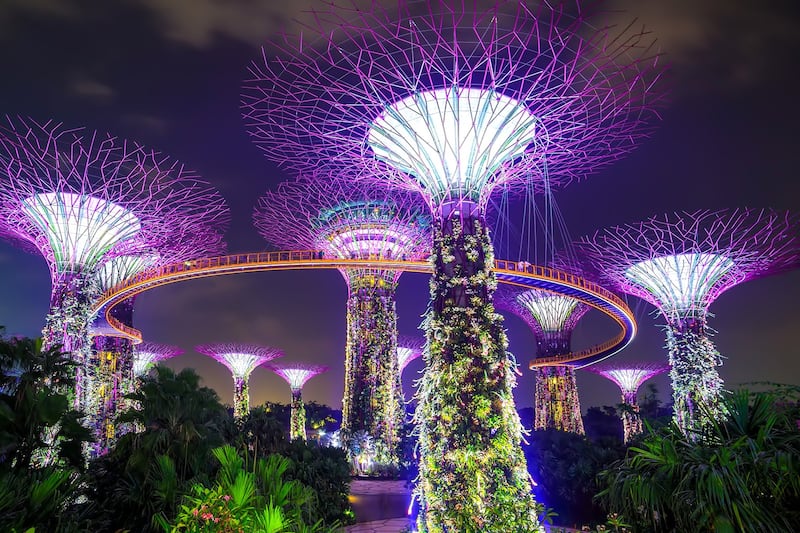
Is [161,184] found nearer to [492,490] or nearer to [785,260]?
[492,490]

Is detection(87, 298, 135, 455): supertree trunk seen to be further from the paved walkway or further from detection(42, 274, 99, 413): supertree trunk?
the paved walkway

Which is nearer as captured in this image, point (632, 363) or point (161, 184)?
point (161, 184)

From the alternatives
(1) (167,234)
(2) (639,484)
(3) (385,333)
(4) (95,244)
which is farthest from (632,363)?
(2) (639,484)

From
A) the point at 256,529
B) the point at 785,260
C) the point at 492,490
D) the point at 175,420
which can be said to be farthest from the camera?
the point at 785,260

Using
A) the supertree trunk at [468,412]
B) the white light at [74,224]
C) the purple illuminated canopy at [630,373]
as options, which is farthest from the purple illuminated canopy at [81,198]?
the purple illuminated canopy at [630,373]

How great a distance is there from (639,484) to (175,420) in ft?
31.9

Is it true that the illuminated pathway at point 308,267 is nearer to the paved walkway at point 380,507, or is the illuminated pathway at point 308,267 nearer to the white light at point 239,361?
the paved walkway at point 380,507

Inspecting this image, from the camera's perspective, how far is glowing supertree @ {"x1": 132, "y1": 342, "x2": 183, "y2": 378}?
46094mm

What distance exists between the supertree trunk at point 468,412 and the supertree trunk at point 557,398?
3028cm

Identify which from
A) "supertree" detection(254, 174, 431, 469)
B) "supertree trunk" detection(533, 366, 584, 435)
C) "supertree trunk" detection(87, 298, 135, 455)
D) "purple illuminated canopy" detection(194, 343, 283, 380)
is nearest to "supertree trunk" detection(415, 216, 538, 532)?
"supertree" detection(254, 174, 431, 469)

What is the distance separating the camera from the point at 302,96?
1280 cm

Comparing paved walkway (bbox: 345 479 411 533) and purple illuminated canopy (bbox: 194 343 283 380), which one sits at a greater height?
purple illuminated canopy (bbox: 194 343 283 380)

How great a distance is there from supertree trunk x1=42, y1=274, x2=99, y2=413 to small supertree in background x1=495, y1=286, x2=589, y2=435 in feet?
90.1


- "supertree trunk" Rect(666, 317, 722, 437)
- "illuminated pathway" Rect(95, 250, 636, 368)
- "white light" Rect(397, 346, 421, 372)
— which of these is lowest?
"supertree trunk" Rect(666, 317, 722, 437)
